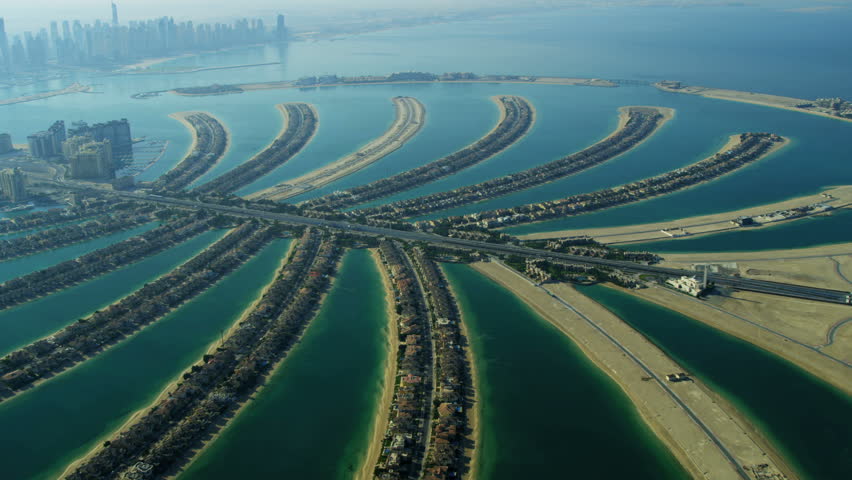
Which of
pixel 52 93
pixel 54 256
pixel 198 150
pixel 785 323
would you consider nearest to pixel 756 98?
pixel 785 323

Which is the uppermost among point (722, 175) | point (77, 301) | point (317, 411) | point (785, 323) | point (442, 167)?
point (722, 175)

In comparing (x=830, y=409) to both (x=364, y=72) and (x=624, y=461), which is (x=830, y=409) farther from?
(x=364, y=72)

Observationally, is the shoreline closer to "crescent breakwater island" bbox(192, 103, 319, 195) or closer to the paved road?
the paved road

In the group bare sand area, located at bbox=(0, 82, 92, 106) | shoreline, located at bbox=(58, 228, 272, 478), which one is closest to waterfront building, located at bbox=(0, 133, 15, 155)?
bare sand area, located at bbox=(0, 82, 92, 106)

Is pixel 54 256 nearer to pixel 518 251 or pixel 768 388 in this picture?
pixel 518 251

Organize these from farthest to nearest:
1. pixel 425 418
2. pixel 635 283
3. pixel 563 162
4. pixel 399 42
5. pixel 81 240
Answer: pixel 399 42
pixel 563 162
pixel 81 240
pixel 635 283
pixel 425 418

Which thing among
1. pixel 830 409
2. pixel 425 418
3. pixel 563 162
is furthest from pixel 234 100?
pixel 830 409

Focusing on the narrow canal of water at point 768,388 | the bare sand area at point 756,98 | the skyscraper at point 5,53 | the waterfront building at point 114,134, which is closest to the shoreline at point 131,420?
the narrow canal of water at point 768,388
